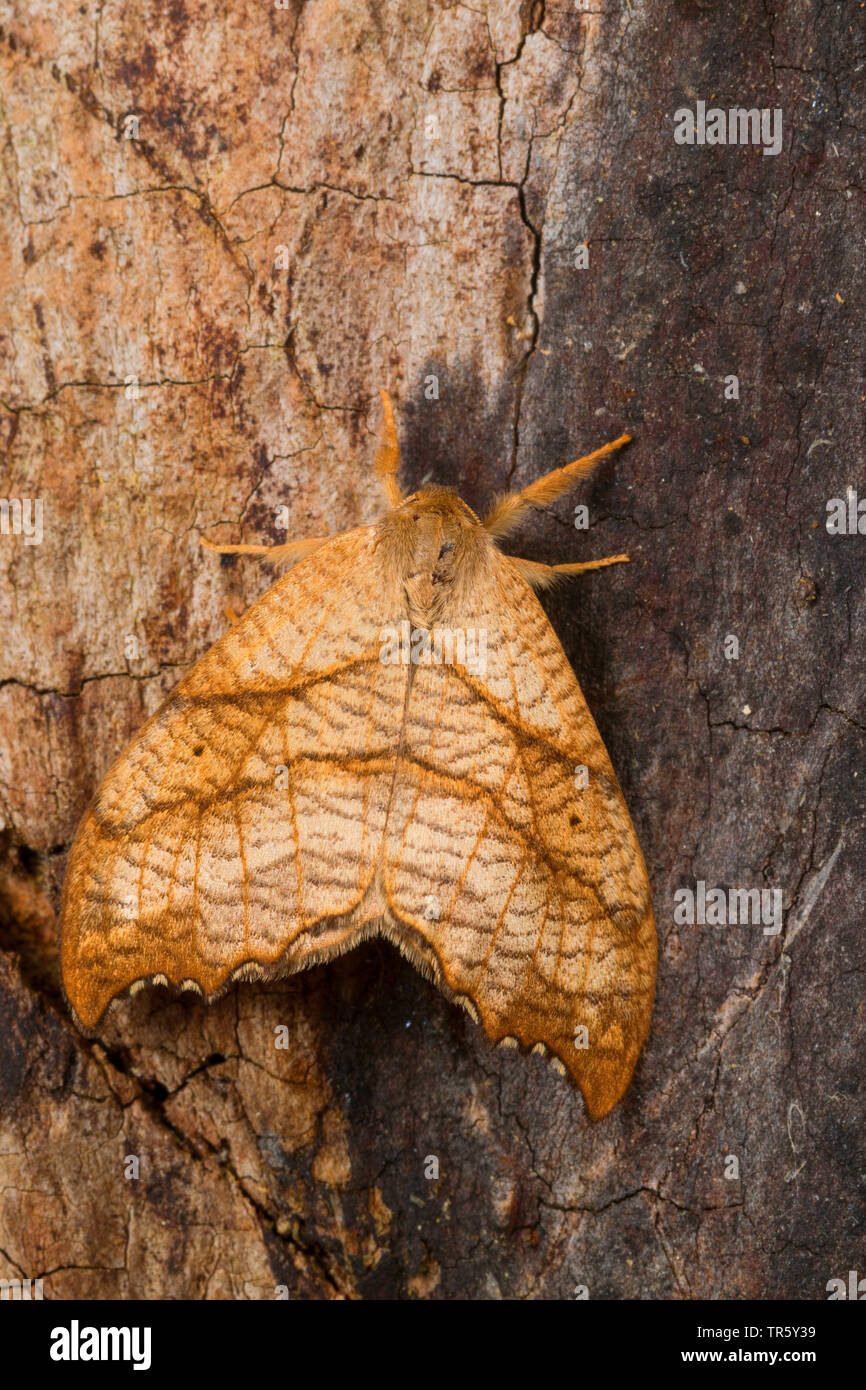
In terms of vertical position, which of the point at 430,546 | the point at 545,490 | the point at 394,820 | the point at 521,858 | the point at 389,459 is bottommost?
the point at 521,858

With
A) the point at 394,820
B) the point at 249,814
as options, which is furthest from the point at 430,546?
the point at 249,814

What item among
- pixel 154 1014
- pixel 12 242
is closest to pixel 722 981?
pixel 154 1014

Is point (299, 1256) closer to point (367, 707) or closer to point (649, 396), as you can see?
point (367, 707)

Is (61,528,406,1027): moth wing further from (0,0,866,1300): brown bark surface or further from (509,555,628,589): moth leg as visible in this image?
(509,555,628,589): moth leg

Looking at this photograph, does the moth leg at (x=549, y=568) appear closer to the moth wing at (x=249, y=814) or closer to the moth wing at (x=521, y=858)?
the moth wing at (x=521, y=858)

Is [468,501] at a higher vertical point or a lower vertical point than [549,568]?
higher

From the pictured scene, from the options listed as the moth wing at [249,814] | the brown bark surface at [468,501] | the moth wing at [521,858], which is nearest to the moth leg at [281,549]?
the brown bark surface at [468,501]

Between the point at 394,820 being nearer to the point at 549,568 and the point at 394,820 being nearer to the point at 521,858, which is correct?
the point at 521,858
